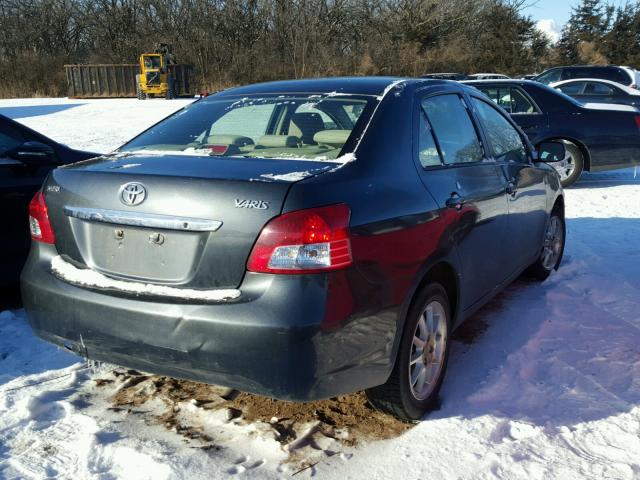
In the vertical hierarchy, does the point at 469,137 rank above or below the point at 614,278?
above

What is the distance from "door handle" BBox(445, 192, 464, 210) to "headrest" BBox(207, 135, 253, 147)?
1034mm

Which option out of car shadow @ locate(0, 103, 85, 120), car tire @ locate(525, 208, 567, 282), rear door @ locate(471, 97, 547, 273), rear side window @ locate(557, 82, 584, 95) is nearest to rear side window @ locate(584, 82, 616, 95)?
rear side window @ locate(557, 82, 584, 95)

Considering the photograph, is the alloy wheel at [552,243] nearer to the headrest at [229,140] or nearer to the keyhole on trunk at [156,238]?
the headrest at [229,140]

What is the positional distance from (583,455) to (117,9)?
48.6 metres

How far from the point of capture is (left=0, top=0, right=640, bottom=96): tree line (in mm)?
41438

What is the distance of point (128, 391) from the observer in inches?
130

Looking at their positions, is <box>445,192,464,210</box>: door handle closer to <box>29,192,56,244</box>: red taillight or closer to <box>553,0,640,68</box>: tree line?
<box>29,192,56,244</box>: red taillight

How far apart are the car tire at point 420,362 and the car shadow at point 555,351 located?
0.14 m

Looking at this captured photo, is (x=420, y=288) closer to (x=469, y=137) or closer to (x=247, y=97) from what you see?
(x=469, y=137)

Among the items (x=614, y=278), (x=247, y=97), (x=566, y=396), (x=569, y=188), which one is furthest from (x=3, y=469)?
(x=569, y=188)

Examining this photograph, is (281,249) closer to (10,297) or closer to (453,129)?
(453,129)

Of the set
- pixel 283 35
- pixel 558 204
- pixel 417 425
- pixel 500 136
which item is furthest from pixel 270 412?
pixel 283 35

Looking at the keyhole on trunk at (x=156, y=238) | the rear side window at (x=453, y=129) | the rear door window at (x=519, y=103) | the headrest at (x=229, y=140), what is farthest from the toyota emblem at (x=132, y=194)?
the rear door window at (x=519, y=103)

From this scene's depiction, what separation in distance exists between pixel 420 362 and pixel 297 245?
1.07 m
